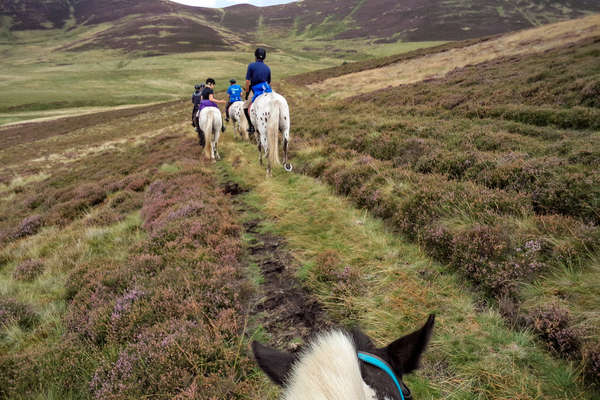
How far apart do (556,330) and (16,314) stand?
22.1 feet

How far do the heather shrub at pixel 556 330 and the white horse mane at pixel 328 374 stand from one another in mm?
2331

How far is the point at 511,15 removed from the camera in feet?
503

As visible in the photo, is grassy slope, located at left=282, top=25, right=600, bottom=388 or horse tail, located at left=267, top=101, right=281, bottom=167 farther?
horse tail, located at left=267, top=101, right=281, bottom=167

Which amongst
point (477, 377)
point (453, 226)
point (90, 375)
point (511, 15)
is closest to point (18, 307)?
point (90, 375)

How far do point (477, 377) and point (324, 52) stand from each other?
164298 millimetres

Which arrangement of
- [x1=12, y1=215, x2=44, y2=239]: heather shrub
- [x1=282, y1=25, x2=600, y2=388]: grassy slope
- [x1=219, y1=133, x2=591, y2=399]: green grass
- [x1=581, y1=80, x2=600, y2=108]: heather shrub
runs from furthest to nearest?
[x1=581, y1=80, x2=600, y2=108]: heather shrub, [x1=12, y1=215, x2=44, y2=239]: heather shrub, [x1=282, y1=25, x2=600, y2=388]: grassy slope, [x1=219, y1=133, x2=591, y2=399]: green grass

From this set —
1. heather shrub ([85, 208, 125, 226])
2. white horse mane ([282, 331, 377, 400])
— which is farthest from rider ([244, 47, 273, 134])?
white horse mane ([282, 331, 377, 400])

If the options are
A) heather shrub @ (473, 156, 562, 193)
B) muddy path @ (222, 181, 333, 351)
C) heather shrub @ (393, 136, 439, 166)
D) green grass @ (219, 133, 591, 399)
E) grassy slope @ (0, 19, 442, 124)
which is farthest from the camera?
grassy slope @ (0, 19, 442, 124)

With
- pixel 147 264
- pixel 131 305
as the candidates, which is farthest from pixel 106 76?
pixel 131 305

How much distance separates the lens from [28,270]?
532 cm

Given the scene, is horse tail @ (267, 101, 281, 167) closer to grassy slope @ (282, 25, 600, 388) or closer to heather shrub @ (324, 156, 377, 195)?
grassy slope @ (282, 25, 600, 388)

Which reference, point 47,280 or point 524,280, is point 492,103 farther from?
point 47,280

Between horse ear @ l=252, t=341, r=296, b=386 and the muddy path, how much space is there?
155 centimetres

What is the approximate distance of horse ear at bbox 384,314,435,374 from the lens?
1.62 metres
